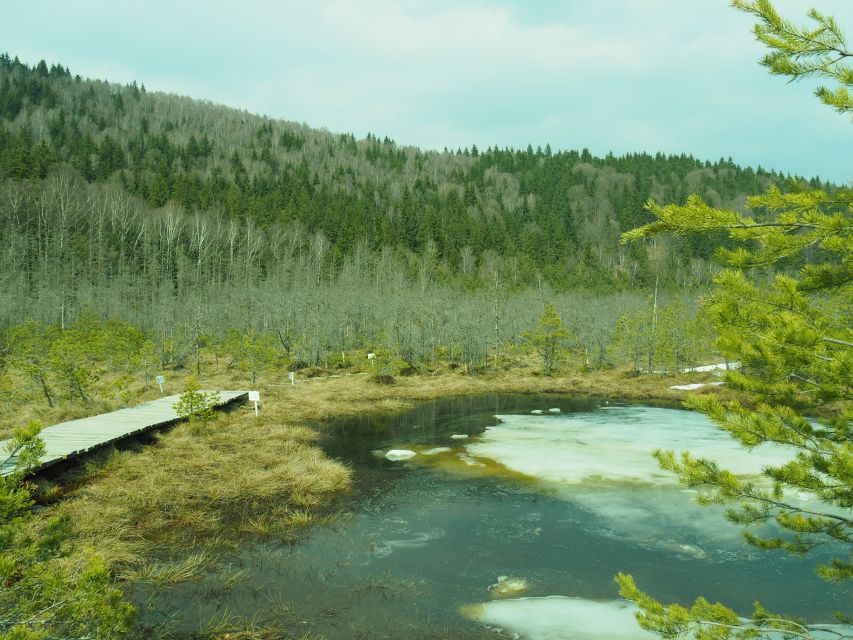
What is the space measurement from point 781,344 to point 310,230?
290 ft

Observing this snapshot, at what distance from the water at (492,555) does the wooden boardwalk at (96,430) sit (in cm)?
587

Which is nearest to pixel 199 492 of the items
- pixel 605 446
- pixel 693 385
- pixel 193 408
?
pixel 193 408

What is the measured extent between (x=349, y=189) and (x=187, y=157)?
1430 inches

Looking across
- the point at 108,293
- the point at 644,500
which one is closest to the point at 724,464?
the point at 644,500

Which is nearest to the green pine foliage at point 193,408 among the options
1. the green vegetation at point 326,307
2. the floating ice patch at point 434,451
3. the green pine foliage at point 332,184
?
the green vegetation at point 326,307

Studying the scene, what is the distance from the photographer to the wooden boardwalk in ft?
38.6

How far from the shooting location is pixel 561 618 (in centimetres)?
720

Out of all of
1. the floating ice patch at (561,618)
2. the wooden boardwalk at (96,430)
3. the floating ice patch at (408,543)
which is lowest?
the floating ice patch at (408,543)

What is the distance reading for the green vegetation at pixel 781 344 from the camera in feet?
11.8

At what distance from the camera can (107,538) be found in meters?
9.00

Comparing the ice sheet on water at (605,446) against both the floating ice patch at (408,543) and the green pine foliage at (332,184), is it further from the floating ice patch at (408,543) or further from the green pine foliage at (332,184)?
the green pine foliage at (332,184)

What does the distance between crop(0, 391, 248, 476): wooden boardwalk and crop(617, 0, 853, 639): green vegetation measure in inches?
455

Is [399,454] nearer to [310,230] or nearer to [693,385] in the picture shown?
[693,385]

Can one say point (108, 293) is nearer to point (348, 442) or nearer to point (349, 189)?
point (348, 442)
